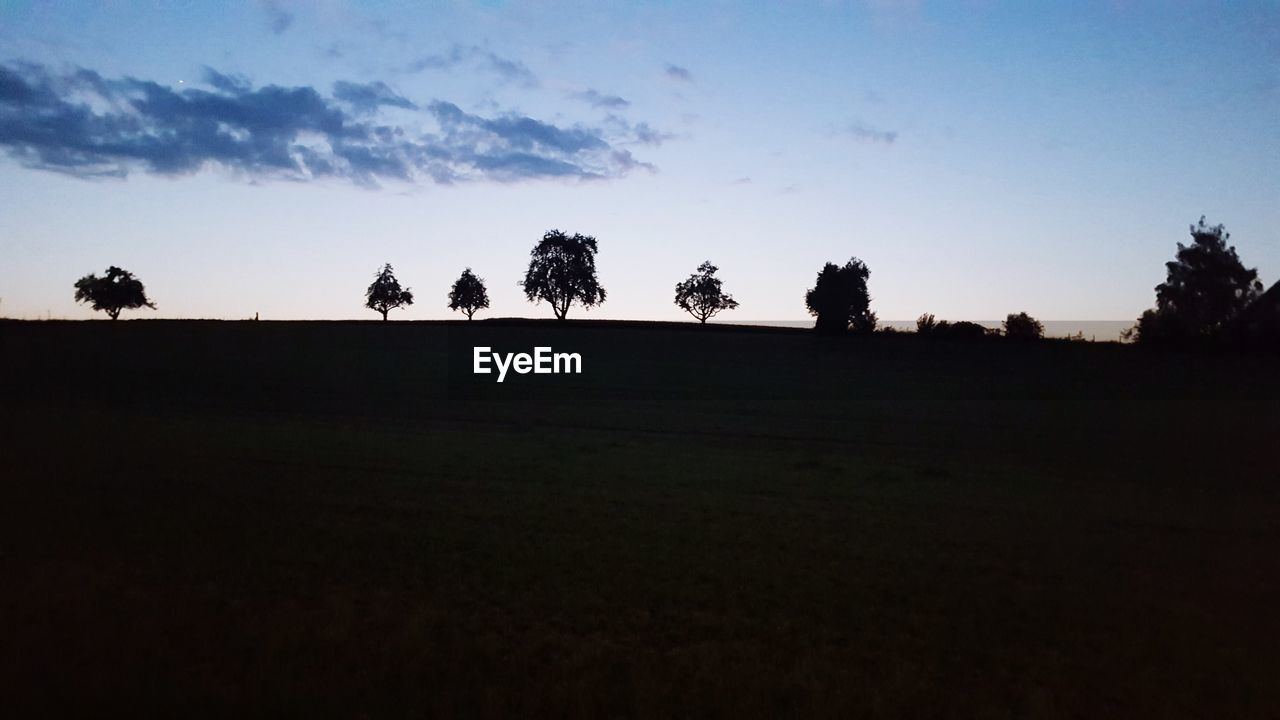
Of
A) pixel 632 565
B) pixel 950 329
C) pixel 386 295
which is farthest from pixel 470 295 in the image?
pixel 632 565

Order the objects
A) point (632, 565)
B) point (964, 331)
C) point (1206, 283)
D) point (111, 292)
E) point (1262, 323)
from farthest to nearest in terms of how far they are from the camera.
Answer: point (111, 292) → point (1206, 283) → point (964, 331) → point (1262, 323) → point (632, 565)

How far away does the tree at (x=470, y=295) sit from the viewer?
11044 centimetres

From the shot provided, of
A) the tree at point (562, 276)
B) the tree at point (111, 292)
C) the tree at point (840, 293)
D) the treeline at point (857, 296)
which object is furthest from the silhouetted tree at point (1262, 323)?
the tree at point (111, 292)

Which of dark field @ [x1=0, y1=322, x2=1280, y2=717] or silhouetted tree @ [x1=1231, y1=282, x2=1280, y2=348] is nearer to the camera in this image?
dark field @ [x1=0, y1=322, x2=1280, y2=717]

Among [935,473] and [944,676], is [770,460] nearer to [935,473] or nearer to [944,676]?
[935,473]

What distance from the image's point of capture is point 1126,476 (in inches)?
763

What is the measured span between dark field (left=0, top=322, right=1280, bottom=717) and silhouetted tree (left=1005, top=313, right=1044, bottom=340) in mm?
33233

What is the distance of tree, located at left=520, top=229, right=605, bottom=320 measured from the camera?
109688mm

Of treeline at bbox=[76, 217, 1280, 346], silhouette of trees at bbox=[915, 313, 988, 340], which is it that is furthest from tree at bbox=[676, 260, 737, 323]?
silhouette of trees at bbox=[915, 313, 988, 340]

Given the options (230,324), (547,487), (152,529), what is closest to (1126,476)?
(547,487)

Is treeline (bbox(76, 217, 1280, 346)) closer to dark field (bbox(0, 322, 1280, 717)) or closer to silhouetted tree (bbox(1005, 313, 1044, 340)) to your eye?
silhouetted tree (bbox(1005, 313, 1044, 340))

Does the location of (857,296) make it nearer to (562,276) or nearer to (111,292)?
(562,276)

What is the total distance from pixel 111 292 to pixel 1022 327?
97201 mm

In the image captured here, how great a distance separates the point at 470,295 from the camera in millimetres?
110438
